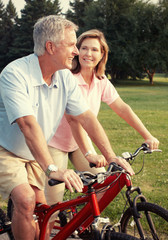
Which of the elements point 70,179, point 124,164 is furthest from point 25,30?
point 70,179

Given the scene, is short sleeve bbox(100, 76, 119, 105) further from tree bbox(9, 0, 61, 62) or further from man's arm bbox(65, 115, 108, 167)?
tree bbox(9, 0, 61, 62)

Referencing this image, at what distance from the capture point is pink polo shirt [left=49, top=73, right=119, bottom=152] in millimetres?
3568

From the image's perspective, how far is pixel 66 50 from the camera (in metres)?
2.78

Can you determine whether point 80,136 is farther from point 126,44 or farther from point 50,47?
point 126,44

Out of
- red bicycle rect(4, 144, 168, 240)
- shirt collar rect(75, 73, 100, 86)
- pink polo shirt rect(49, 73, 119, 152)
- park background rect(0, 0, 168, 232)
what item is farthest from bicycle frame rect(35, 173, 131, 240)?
park background rect(0, 0, 168, 232)

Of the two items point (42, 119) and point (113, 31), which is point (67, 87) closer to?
point (42, 119)

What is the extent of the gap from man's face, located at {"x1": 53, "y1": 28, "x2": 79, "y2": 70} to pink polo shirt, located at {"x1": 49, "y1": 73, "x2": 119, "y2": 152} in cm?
82

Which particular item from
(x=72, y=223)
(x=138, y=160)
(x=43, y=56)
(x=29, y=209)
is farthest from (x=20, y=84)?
(x=138, y=160)

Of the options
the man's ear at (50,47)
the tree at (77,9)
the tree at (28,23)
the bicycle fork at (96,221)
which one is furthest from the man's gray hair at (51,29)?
the tree at (77,9)

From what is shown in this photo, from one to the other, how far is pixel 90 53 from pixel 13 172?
4.87 feet

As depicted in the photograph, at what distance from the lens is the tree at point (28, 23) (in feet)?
200

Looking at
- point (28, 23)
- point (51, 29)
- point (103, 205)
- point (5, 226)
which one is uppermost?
point (28, 23)

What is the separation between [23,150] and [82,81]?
1064mm

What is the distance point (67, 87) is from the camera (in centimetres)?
304
